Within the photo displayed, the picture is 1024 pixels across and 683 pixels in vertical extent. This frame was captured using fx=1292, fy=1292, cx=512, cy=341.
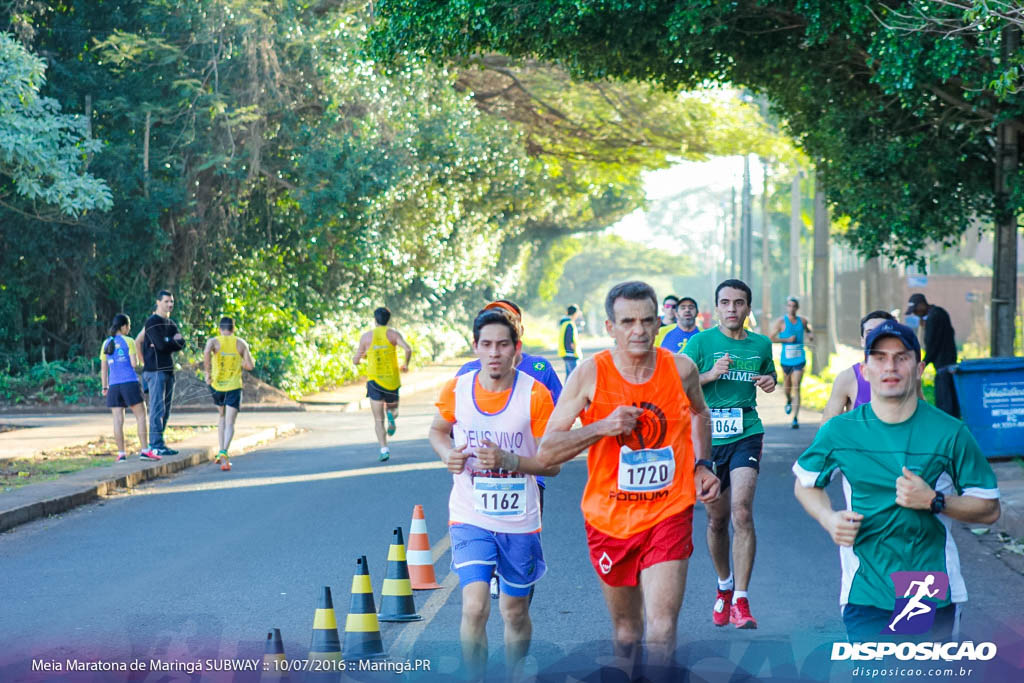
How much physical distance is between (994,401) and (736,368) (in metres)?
7.09

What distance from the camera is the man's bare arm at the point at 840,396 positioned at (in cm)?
686

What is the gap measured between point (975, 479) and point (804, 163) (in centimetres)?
3549

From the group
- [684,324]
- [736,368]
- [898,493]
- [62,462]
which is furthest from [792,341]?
[898,493]

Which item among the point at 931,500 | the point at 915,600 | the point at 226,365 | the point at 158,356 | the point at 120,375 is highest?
the point at 158,356

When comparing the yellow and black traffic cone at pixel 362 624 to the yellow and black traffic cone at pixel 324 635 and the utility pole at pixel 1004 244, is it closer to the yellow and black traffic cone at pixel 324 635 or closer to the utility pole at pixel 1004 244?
the yellow and black traffic cone at pixel 324 635

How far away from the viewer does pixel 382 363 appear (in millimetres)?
15945

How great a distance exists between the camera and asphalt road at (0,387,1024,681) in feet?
21.4

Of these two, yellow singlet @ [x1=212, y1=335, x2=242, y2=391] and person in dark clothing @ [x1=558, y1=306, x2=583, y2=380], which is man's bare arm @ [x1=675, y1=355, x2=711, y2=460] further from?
person in dark clothing @ [x1=558, y1=306, x2=583, y2=380]

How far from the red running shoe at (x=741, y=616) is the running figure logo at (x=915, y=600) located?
124 inches

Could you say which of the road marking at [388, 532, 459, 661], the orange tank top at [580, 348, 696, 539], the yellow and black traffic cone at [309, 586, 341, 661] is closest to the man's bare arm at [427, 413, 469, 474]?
the orange tank top at [580, 348, 696, 539]

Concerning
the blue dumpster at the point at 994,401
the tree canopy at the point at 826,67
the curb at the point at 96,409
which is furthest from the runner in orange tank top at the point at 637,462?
the curb at the point at 96,409

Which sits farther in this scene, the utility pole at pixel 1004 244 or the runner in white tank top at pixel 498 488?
the utility pole at pixel 1004 244

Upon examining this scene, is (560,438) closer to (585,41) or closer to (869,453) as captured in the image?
(869,453)

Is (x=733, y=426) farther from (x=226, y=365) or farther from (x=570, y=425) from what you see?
(x=226, y=365)
